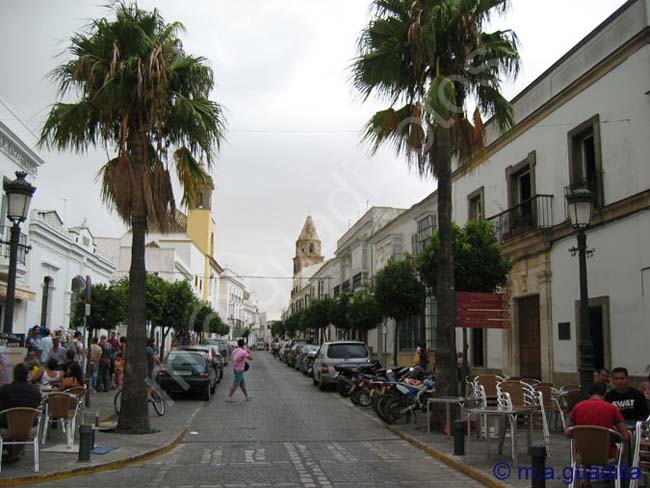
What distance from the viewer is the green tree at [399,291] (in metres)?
25.1

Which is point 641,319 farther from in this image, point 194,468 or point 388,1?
point 194,468

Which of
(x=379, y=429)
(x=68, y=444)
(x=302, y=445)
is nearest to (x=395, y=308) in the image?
(x=379, y=429)

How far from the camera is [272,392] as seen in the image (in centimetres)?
2277

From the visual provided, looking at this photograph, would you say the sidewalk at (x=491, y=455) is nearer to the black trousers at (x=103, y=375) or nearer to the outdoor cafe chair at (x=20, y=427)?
the outdoor cafe chair at (x=20, y=427)

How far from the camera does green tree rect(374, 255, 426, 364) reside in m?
25.1

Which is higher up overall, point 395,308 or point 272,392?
point 395,308

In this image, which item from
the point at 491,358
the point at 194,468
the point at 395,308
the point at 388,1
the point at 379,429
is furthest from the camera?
the point at 395,308

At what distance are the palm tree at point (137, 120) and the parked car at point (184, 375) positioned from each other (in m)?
6.74

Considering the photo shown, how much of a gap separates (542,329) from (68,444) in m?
A: 12.8

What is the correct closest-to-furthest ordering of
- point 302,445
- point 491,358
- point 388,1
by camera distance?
point 302,445 → point 388,1 → point 491,358

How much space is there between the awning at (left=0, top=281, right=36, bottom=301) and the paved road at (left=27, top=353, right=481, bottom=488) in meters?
7.41

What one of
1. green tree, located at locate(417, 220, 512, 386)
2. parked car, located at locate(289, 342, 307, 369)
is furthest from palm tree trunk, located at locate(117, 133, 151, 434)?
parked car, located at locate(289, 342, 307, 369)

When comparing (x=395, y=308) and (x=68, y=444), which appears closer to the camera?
(x=68, y=444)

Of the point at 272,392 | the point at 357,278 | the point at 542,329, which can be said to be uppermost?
the point at 357,278
